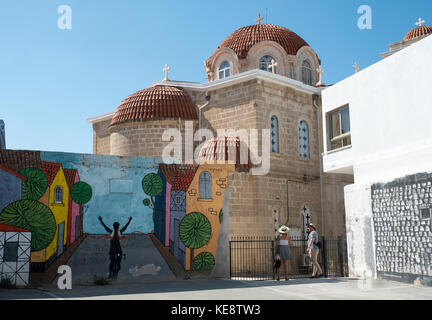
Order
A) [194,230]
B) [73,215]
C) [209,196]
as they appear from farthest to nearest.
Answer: [209,196], [194,230], [73,215]

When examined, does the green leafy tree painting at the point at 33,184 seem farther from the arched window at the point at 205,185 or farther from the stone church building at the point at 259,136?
the stone church building at the point at 259,136

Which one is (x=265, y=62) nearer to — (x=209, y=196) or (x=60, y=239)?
(x=209, y=196)

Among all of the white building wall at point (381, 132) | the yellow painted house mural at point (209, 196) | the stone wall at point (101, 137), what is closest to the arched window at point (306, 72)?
the white building wall at point (381, 132)

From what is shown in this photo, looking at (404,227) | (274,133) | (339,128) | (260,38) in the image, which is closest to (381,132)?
(339,128)

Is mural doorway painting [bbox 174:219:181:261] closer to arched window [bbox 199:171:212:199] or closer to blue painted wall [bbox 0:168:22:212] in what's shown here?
arched window [bbox 199:171:212:199]

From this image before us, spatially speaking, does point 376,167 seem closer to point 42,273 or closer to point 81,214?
point 81,214

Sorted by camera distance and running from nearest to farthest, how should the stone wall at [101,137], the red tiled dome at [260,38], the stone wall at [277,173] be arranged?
the stone wall at [277,173] < the red tiled dome at [260,38] < the stone wall at [101,137]

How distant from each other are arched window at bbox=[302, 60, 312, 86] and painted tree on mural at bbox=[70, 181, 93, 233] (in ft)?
45.2

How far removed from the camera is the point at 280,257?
12.0 m

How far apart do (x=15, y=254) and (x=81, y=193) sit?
6.61 ft

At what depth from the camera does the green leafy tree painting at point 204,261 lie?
12.3 m

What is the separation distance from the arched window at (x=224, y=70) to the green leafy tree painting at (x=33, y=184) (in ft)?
41.6

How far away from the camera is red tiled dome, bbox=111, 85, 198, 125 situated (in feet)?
59.2

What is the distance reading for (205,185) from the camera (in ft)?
41.8
